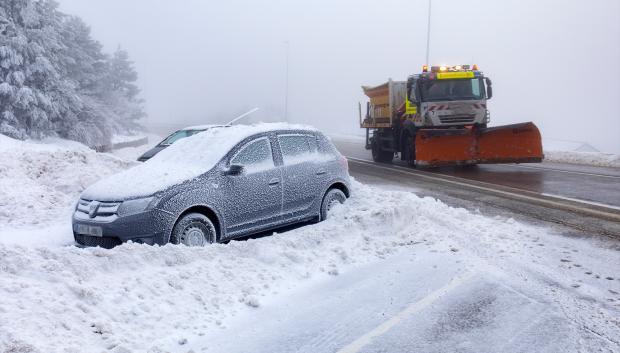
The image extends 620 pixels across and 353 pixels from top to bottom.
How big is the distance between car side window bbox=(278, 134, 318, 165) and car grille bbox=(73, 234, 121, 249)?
2.53m

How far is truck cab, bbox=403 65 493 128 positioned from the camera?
52.5 feet

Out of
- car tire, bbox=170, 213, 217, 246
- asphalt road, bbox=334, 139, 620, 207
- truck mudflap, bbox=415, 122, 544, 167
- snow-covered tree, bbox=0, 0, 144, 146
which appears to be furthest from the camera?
snow-covered tree, bbox=0, 0, 144, 146

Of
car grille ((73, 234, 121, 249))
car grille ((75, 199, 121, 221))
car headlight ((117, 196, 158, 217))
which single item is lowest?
car grille ((73, 234, 121, 249))

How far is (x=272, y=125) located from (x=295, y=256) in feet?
8.33

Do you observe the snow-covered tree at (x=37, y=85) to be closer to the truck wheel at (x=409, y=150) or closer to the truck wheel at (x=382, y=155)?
the truck wheel at (x=382, y=155)

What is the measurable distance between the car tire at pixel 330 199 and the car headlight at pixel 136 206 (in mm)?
2711

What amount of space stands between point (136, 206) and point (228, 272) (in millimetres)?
1514

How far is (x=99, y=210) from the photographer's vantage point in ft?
20.3

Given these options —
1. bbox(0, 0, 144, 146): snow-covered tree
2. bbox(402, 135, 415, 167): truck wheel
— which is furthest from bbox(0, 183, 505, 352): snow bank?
bbox(0, 0, 144, 146): snow-covered tree

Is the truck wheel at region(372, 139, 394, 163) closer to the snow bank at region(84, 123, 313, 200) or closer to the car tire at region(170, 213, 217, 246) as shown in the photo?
the snow bank at region(84, 123, 313, 200)

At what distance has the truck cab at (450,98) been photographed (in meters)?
16.0

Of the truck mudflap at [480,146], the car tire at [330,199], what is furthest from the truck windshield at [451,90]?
the car tire at [330,199]

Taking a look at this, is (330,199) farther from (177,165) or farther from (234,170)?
(177,165)

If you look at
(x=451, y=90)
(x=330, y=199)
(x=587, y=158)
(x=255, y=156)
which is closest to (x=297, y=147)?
(x=255, y=156)
